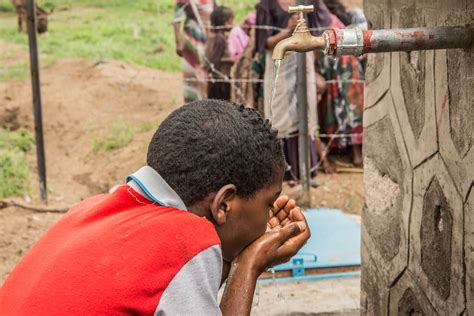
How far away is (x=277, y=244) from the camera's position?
2.14 m

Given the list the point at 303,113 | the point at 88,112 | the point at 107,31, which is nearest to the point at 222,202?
the point at 303,113

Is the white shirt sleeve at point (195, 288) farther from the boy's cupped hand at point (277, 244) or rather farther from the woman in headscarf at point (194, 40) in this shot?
the woman in headscarf at point (194, 40)

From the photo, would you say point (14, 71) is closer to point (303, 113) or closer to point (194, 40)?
point (194, 40)

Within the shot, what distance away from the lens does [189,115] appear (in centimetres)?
191

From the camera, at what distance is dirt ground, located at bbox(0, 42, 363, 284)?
604 cm

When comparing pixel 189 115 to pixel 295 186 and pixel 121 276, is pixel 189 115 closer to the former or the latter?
pixel 121 276

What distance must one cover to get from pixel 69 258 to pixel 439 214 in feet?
3.81

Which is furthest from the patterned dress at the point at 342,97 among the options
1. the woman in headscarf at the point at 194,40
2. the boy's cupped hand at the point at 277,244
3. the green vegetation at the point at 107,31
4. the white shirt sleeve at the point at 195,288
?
the white shirt sleeve at the point at 195,288

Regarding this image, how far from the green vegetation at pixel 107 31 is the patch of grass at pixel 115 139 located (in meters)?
2.29

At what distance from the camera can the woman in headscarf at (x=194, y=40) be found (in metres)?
7.53

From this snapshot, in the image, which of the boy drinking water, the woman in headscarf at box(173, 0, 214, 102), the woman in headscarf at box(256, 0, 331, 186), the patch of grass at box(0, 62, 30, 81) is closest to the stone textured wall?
the boy drinking water

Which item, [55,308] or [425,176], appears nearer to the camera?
[55,308]

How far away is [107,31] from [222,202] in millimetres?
11429

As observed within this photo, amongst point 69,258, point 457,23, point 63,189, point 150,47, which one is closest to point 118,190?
point 69,258
